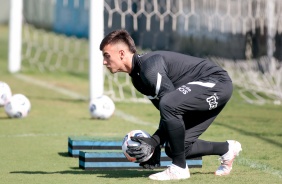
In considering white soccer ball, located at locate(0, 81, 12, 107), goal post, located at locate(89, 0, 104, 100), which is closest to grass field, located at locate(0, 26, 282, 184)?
white soccer ball, located at locate(0, 81, 12, 107)

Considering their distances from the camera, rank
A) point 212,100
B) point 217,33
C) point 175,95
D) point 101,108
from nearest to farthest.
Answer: point 175,95 → point 212,100 → point 101,108 → point 217,33

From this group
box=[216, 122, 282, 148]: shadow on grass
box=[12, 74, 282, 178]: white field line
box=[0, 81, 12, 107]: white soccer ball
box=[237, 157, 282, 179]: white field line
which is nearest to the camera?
box=[237, 157, 282, 179]: white field line

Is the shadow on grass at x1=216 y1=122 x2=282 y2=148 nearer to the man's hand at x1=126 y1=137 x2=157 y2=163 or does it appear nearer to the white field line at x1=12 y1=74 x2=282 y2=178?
the white field line at x1=12 y1=74 x2=282 y2=178

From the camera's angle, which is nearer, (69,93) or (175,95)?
(175,95)

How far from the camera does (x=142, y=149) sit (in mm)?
6270

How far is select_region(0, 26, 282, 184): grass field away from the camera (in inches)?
260

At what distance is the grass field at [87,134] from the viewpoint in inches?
260

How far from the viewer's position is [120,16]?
13219 millimetres

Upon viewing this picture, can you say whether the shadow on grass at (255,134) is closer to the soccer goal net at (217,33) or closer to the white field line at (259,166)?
the white field line at (259,166)

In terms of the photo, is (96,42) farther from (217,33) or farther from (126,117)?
(217,33)

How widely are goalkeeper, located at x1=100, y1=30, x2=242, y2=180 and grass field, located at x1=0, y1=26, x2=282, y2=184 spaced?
22cm

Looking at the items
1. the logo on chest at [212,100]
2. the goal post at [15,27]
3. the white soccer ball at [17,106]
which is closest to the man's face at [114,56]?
the logo on chest at [212,100]

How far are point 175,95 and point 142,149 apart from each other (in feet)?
1.66

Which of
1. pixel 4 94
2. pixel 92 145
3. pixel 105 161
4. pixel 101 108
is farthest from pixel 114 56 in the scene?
pixel 4 94
